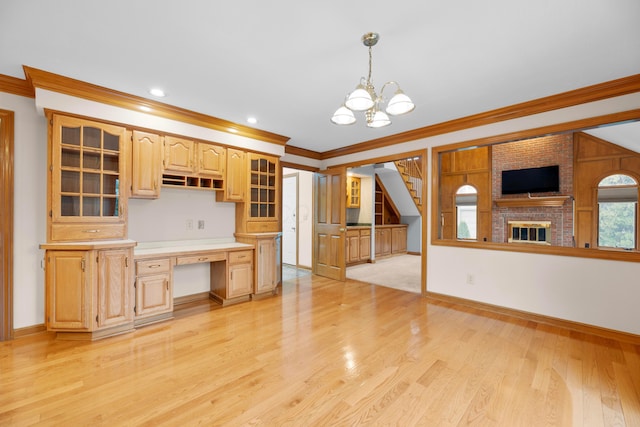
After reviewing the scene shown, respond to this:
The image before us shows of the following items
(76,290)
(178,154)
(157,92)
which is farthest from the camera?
(178,154)

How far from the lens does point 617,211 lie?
547 centimetres

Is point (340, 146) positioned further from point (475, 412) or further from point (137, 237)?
point (475, 412)

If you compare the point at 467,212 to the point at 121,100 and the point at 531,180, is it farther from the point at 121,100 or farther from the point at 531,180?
the point at 121,100

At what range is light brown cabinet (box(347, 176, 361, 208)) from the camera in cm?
719

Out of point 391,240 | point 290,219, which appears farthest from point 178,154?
point 391,240

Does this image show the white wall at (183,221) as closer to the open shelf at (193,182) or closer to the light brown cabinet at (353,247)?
the open shelf at (193,182)

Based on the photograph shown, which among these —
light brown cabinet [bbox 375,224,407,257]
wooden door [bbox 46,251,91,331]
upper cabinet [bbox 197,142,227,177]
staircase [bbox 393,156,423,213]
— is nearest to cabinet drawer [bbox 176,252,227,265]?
wooden door [bbox 46,251,91,331]

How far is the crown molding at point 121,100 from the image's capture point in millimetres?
2611

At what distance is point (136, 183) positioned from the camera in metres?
3.19

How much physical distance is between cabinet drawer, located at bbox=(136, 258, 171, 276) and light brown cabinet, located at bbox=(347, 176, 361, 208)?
473 cm

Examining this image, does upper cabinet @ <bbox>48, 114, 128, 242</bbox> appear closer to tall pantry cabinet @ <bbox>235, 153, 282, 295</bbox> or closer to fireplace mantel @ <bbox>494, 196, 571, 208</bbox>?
tall pantry cabinet @ <bbox>235, 153, 282, 295</bbox>

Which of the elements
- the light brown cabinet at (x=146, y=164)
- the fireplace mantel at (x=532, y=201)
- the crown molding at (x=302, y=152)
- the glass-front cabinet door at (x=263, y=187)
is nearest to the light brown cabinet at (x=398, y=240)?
the fireplace mantel at (x=532, y=201)

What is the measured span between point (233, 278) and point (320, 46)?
3.00 meters

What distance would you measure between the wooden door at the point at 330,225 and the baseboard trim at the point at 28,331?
400 centimetres
